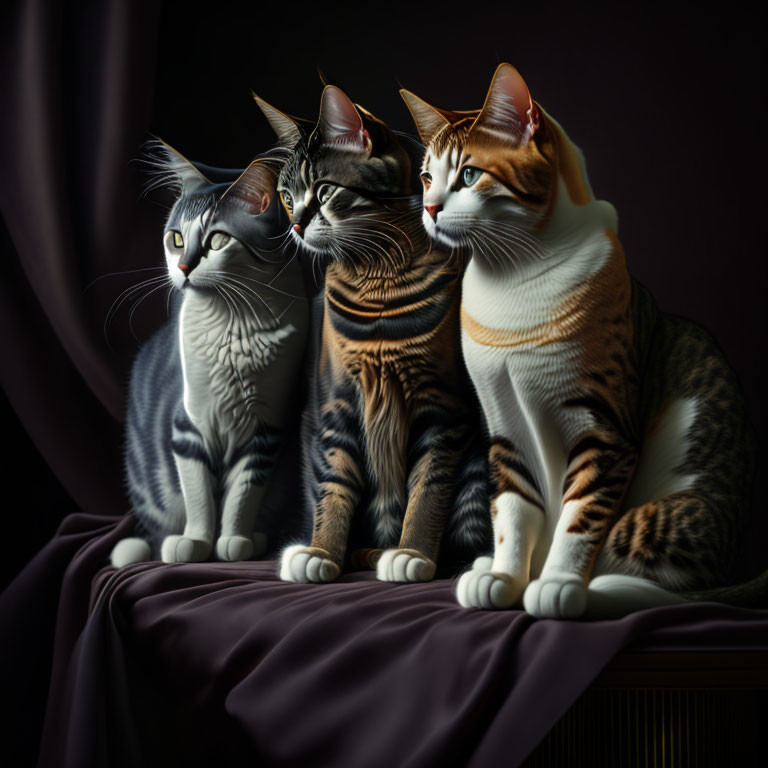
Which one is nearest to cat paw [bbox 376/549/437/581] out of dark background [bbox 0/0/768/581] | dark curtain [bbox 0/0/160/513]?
dark background [bbox 0/0/768/581]

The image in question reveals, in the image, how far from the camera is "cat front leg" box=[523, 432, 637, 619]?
722 millimetres

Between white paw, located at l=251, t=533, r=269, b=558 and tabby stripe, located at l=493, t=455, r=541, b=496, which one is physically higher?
tabby stripe, located at l=493, t=455, r=541, b=496

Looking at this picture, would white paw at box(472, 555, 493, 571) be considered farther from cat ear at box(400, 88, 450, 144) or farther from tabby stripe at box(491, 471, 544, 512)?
cat ear at box(400, 88, 450, 144)

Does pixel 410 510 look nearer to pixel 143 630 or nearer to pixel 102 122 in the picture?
pixel 143 630

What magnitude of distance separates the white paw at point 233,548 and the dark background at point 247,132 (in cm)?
49

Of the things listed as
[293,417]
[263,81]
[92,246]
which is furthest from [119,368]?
[263,81]

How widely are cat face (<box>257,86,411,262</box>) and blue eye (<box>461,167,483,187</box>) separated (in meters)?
0.17

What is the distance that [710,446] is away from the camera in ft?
2.71

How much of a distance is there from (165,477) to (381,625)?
53cm

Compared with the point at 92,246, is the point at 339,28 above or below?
above

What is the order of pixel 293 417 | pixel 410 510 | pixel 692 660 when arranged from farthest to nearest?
pixel 293 417 → pixel 410 510 → pixel 692 660

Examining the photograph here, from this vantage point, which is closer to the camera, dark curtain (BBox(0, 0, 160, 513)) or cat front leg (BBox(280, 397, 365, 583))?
cat front leg (BBox(280, 397, 365, 583))

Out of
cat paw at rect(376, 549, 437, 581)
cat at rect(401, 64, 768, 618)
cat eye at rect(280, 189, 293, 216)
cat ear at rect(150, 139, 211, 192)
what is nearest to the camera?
cat at rect(401, 64, 768, 618)

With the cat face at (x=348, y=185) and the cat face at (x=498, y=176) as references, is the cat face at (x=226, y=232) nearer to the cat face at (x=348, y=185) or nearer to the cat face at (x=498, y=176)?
the cat face at (x=348, y=185)
